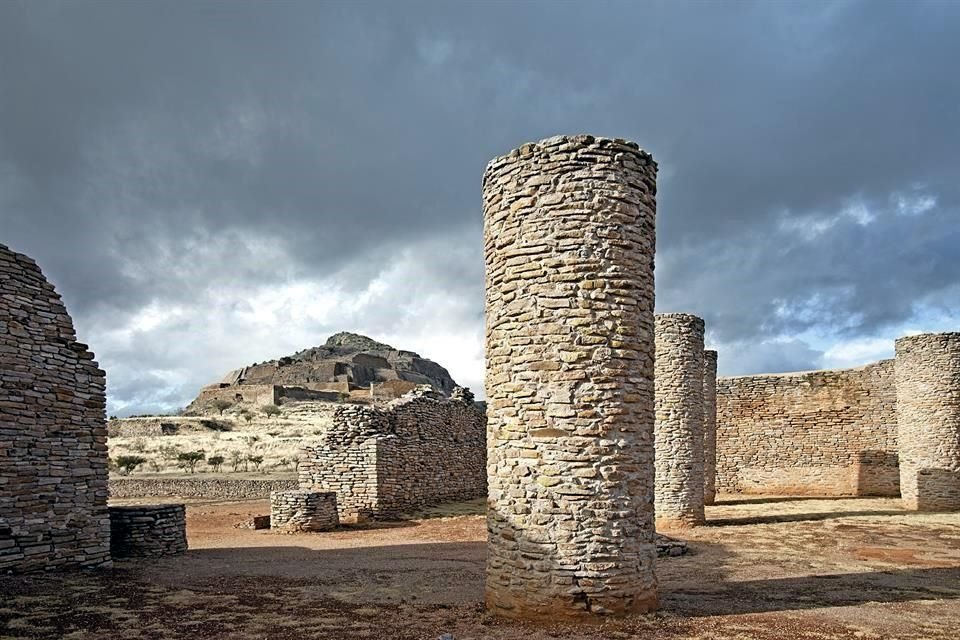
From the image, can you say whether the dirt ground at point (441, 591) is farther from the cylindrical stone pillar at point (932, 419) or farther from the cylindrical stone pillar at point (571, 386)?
the cylindrical stone pillar at point (932, 419)

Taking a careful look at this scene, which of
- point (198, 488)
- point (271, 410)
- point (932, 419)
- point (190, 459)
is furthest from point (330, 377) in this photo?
point (932, 419)

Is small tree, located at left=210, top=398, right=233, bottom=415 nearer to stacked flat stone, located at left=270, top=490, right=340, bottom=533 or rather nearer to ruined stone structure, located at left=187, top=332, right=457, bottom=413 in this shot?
ruined stone structure, located at left=187, top=332, right=457, bottom=413

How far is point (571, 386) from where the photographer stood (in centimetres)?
774

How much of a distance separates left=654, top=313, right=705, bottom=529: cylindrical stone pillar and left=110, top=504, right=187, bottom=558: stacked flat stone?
33.7ft

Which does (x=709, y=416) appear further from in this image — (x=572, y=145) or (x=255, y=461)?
(x=255, y=461)

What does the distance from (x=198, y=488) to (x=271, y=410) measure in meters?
22.0

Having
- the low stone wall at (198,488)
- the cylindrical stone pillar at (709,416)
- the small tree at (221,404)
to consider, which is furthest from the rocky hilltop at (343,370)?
the cylindrical stone pillar at (709,416)

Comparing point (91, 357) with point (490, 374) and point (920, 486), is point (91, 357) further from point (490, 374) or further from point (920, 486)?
point (920, 486)

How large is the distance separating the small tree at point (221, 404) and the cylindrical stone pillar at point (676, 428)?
38.4 metres

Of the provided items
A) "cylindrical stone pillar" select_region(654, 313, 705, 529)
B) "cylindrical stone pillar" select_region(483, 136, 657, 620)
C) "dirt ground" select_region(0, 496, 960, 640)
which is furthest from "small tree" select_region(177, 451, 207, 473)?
"cylindrical stone pillar" select_region(483, 136, 657, 620)

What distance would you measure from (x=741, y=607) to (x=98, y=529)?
9.36 metres

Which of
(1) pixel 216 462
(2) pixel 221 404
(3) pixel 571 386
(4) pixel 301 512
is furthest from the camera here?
(2) pixel 221 404

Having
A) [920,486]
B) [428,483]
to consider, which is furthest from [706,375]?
[428,483]

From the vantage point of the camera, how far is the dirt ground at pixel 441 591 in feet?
24.6
